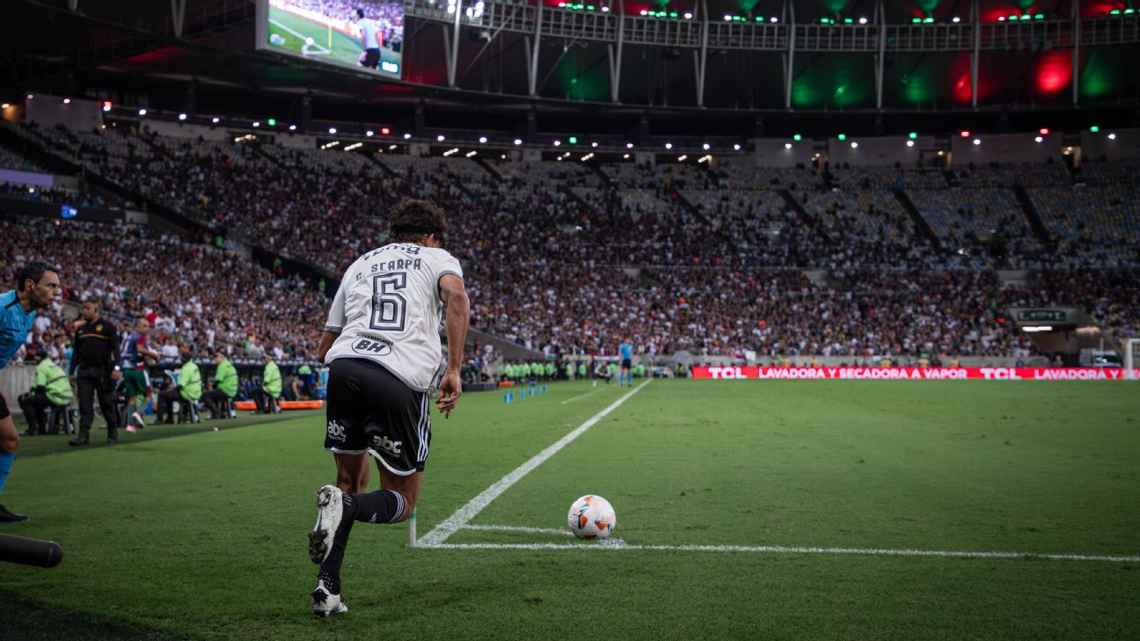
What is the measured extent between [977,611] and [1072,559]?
1.55 m

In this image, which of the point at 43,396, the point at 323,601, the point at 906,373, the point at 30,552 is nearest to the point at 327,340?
the point at 323,601

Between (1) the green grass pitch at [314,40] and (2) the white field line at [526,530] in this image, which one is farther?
(1) the green grass pitch at [314,40]

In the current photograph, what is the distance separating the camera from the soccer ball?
19.6 ft

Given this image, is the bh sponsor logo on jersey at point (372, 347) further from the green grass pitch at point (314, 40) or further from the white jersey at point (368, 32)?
the white jersey at point (368, 32)

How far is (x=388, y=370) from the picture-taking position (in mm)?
4422

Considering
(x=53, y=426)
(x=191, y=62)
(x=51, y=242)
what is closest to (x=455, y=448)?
(x=53, y=426)

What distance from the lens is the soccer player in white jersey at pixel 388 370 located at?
4.39 metres

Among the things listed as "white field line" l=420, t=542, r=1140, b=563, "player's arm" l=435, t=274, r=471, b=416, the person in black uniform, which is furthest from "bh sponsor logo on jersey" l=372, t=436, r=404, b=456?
the person in black uniform

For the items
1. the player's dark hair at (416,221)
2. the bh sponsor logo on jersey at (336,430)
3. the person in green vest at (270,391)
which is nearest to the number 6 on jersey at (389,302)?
the player's dark hair at (416,221)

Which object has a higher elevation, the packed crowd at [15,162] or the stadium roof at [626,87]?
the stadium roof at [626,87]

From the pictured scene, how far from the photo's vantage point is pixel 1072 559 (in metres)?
5.45

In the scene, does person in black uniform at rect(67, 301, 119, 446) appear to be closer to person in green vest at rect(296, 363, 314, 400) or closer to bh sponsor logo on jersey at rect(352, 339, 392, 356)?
bh sponsor logo on jersey at rect(352, 339, 392, 356)

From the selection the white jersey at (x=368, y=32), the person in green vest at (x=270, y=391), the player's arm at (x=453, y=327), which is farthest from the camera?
the white jersey at (x=368, y=32)

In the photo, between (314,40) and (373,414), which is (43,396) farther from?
(314,40)
